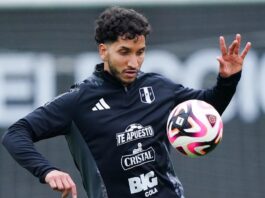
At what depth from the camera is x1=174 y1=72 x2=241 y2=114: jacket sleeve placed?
16.1ft

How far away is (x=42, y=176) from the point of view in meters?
4.45

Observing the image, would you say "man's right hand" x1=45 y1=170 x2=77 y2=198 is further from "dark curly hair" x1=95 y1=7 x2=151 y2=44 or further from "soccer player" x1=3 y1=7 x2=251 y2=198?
"dark curly hair" x1=95 y1=7 x2=151 y2=44

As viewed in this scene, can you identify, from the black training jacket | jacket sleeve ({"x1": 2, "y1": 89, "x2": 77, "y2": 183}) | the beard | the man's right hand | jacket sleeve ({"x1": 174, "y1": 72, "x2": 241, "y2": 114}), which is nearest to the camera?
the man's right hand

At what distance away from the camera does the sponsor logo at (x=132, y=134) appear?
473 cm

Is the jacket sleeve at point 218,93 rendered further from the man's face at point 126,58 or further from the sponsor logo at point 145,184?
the sponsor logo at point 145,184

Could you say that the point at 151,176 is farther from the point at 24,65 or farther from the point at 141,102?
the point at 24,65

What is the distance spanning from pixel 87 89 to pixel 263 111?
2982 mm

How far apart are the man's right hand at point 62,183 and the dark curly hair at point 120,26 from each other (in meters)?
0.91

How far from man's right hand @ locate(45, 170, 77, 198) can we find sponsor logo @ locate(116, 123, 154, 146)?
0.51 meters

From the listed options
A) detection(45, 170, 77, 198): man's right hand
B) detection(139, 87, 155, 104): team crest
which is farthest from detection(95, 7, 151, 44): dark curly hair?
detection(45, 170, 77, 198): man's right hand

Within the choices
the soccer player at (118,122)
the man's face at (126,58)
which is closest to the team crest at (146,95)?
the soccer player at (118,122)

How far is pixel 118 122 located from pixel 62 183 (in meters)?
0.64

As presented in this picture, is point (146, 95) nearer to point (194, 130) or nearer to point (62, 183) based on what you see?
point (194, 130)

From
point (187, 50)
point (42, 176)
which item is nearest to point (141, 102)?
point (42, 176)
